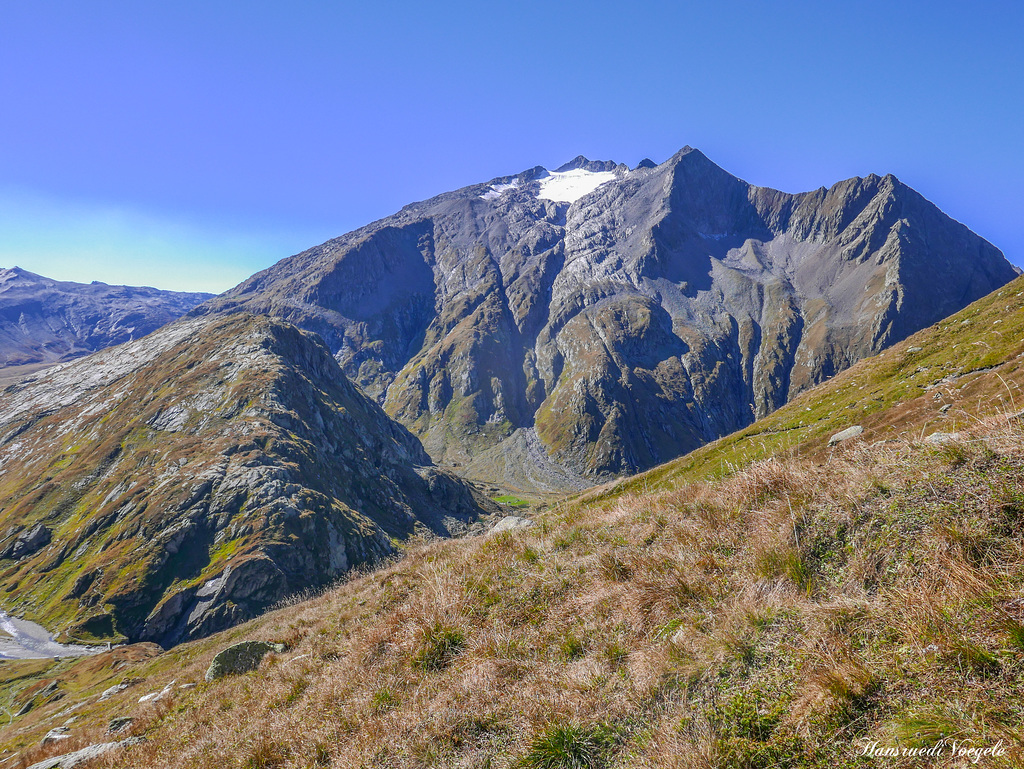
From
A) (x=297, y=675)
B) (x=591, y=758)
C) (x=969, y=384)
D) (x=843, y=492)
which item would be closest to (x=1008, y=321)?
(x=969, y=384)

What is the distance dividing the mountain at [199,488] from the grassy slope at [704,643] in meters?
78.3

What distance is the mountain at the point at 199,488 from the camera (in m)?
74.2

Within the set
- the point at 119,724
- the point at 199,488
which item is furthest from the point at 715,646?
the point at 199,488

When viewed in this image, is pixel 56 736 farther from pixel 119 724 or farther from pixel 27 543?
pixel 27 543

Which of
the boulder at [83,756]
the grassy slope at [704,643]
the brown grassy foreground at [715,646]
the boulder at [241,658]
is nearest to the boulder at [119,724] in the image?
the boulder at [83,756]

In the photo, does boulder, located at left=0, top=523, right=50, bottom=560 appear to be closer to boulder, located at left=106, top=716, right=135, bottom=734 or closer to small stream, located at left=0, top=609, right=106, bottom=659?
small stream, located at left=0, top=609, right=106, bottom=659

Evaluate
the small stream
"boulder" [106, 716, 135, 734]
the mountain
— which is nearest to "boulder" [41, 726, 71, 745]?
"boulder" [106, 716, 135, 734]

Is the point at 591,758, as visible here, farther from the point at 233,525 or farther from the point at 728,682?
the point at 233,525

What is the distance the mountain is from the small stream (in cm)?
206

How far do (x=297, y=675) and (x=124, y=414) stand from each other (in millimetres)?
149339

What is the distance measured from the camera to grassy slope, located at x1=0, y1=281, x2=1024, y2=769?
389 centimetres

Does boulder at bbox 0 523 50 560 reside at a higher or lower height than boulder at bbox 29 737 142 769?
lower

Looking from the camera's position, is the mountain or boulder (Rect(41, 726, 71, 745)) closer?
boulder (Rect(41, 726, 71, 745))

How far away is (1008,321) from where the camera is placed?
32094 millimetres
